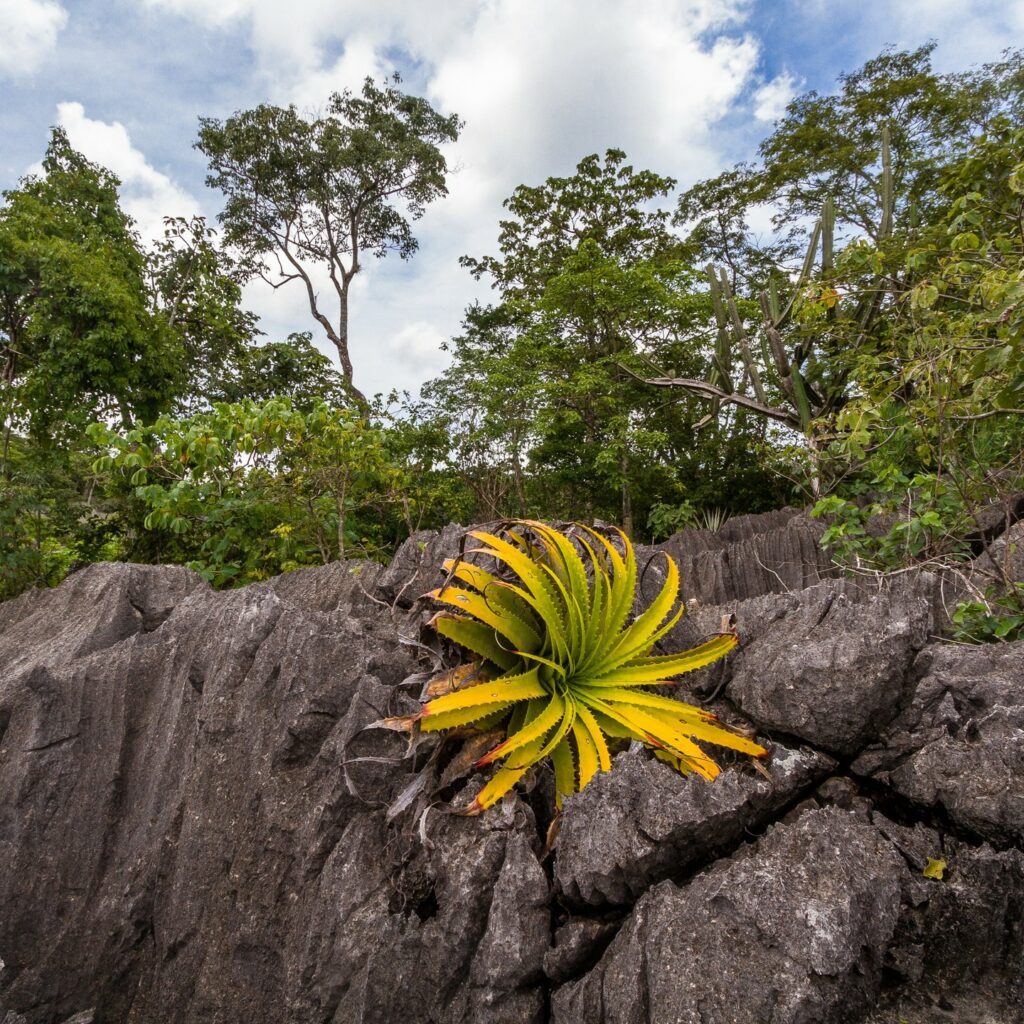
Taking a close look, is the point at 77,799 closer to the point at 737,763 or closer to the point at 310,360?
the point at 737,763

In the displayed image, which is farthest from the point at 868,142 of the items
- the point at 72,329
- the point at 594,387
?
the point at 72,329

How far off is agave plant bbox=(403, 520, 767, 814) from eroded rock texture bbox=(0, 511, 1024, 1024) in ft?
0.35

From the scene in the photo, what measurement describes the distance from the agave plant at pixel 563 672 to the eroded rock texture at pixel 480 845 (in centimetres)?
11

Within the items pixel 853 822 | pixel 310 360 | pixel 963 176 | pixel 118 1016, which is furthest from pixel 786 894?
pixel 310 360

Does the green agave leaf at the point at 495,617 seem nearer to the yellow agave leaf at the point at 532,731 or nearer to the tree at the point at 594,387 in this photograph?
the yellow agave leaf at the point at 532,731

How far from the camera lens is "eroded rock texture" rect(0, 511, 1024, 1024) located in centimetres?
133

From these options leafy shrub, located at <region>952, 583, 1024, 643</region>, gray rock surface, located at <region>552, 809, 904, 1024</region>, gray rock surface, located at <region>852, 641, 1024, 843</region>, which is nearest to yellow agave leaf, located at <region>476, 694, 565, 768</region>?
gray rock surface, located at <region>552, 809, 904, 1024</region>

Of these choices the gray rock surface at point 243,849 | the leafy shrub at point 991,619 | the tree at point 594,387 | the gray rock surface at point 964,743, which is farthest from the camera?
the tree at point 594,387

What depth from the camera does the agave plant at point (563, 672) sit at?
5.82ft

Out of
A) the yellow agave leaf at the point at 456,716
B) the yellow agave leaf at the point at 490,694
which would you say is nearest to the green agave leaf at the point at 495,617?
the yellow agave leaf at the point at 490,694

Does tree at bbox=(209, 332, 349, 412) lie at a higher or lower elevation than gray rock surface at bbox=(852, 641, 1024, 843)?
higher

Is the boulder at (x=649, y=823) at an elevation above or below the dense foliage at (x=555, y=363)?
below

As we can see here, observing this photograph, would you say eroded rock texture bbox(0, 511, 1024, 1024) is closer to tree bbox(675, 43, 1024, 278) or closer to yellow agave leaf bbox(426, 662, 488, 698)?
yellow agave leaf bbox(426, 662, 488, 698)

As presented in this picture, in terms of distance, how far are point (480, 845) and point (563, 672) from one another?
604 mm
